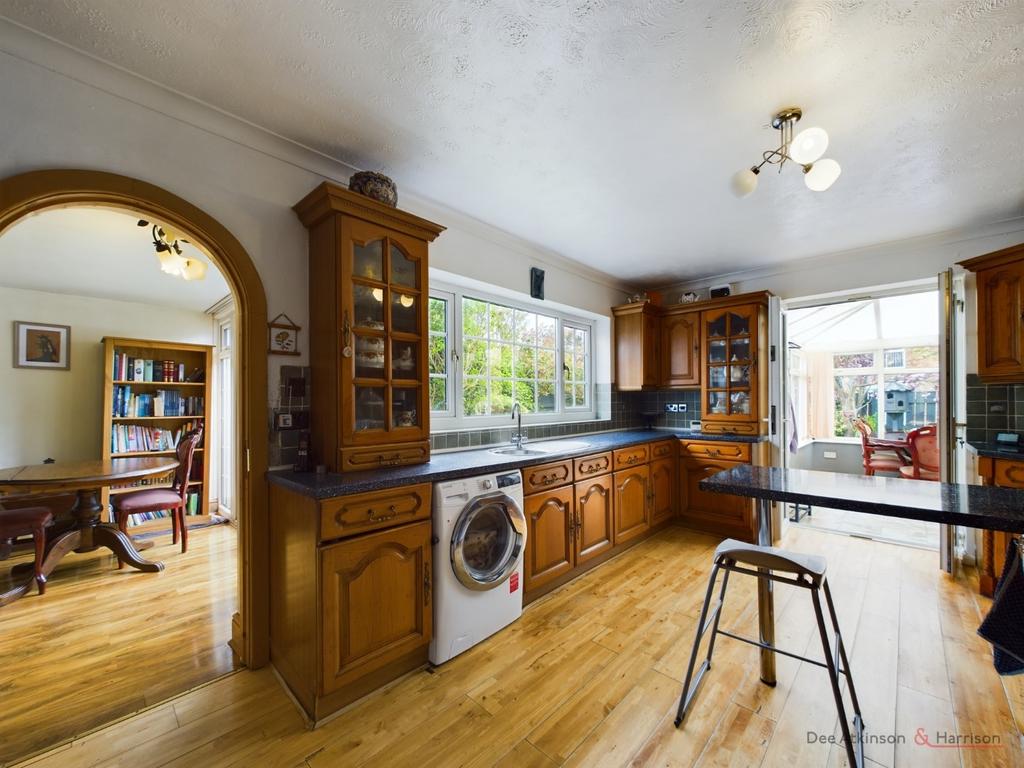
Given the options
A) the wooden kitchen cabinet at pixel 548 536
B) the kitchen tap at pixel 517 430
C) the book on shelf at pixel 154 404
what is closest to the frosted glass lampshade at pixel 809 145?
the wooden kitchen cabinet at pixel 548 536

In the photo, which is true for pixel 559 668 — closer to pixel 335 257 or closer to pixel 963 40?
pixel 335 257

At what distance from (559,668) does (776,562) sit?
1055 mm

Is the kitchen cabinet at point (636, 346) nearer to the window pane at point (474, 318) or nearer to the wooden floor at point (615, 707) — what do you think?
the window pane at point (474, 318)

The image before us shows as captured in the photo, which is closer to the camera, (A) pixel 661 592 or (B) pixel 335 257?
(B) pixel 335 257

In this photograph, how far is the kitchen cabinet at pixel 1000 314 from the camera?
246 cm

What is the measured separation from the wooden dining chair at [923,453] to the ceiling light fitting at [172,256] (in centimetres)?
661

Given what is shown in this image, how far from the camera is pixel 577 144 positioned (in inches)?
77.1

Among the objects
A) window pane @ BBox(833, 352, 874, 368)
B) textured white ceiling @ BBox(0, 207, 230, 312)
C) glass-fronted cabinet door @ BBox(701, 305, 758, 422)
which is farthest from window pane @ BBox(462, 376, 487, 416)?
window pane @ BBox(833, 352, 874, 368)

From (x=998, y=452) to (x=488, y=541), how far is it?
293cm

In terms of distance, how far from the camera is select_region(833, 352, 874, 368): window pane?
5887 mm

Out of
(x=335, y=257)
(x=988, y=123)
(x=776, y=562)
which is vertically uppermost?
(x=988, y=123)

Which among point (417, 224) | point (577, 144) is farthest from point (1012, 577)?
point (417, 224)

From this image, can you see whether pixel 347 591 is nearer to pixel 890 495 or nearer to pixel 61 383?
pixel 890 495

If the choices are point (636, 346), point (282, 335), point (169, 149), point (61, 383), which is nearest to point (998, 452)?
point (636, 346)
